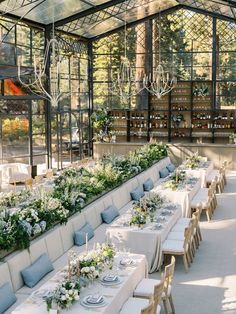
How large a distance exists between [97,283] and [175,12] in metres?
17.3

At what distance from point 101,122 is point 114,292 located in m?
15.9

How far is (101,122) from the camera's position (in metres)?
22.1

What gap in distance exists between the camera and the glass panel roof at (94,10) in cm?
1628

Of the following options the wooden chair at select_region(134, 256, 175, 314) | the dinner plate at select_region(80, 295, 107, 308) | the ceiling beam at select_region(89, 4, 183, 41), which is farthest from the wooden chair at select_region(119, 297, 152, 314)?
the ceiling beam at select_region(89, 4, 183, 41)

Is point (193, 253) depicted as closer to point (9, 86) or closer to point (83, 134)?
point (9, 86)

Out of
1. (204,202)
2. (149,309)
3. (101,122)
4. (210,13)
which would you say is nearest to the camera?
(149,309)

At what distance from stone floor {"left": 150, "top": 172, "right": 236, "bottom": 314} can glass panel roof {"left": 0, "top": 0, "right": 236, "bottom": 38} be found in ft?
27.7

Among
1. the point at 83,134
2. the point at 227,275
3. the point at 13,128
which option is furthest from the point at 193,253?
the point at 83,134

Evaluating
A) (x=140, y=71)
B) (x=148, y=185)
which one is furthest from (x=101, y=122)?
(x=148, y=185)

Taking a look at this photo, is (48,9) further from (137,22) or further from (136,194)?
(136,194)

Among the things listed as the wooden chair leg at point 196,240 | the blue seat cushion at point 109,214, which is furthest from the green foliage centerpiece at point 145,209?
the wooden chair leg at point 196,240

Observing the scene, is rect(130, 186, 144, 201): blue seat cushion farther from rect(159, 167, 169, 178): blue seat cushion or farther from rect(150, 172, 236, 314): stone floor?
rect(159, 167, 169, 178): blue seat cushion

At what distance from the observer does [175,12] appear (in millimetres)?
21984

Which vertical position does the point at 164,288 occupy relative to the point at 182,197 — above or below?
below
